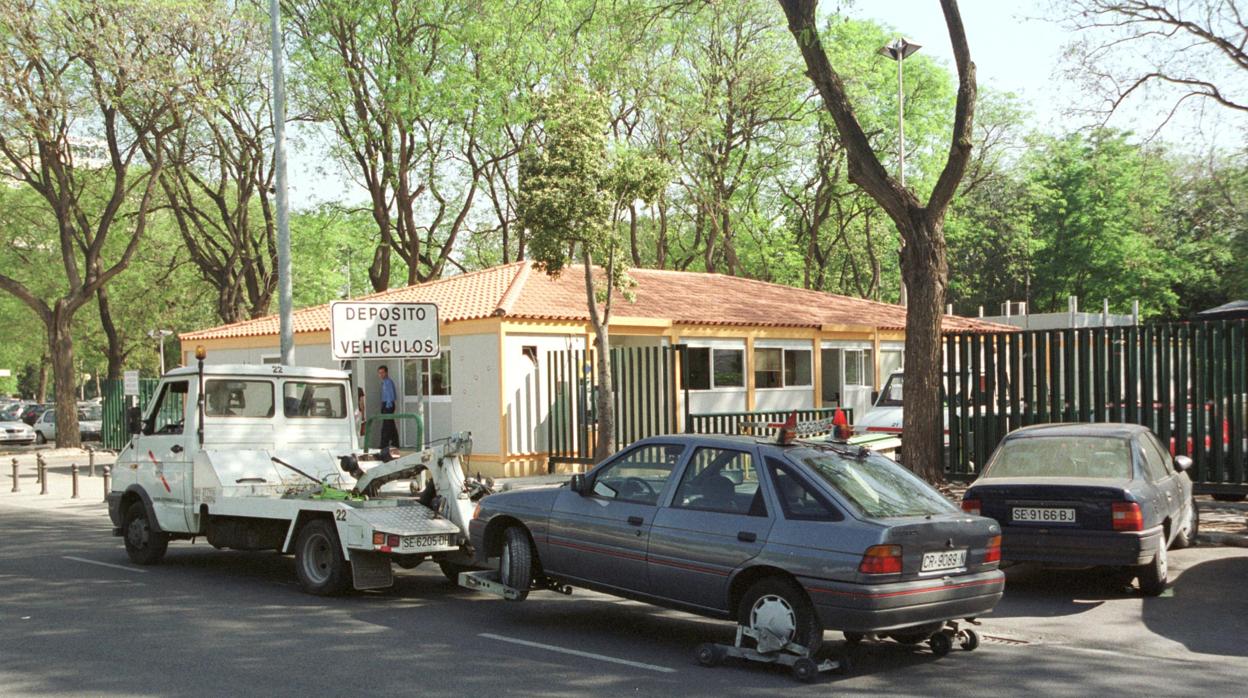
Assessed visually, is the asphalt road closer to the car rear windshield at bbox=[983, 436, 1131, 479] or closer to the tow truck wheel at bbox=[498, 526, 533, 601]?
the tow truck wheel at bbox=[498, 526, 533, 601]

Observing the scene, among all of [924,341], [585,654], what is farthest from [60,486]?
[585,654]

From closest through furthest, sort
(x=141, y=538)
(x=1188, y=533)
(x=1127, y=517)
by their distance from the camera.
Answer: (x=1127, y=517) < (x=141, y=538) < (x=1188, y=533)

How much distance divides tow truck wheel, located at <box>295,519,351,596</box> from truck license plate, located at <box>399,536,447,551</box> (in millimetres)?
670

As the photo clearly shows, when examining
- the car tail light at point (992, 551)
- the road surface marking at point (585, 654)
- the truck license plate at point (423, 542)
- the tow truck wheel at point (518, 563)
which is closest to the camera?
the road surface marking at point (585, 654)

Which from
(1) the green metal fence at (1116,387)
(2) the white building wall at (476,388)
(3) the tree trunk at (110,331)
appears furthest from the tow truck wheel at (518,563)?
(3) the tree trunk at (110,331)

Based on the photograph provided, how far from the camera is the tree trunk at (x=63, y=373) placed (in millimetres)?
33688

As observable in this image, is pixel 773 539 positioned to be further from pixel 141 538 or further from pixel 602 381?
pixel 602 381

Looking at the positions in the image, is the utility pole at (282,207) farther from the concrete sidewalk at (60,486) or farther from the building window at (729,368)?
the building window at (729,368)

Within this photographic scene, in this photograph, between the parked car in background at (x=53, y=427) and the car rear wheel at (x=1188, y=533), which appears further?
the parked car in background at (x=53, y=427)

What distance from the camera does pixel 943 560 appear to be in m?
7.33

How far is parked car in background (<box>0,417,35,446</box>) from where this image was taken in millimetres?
42125

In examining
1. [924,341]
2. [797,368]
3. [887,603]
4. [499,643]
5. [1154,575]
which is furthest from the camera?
[797,368]

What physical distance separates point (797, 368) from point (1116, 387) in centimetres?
1459

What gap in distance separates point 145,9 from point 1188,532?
85.9 ft
